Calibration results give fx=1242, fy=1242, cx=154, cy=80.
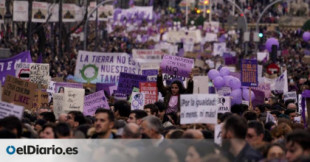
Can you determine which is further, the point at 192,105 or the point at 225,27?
the point at 225,27

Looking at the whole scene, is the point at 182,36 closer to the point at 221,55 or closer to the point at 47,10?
the point at 221,55

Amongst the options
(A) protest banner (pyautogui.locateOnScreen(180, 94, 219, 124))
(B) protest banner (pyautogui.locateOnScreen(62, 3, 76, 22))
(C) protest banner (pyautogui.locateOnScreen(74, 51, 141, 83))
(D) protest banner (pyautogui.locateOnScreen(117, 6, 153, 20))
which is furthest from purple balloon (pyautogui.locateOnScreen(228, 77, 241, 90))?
(D) protest banner (pyautogui.locateOnScreen(117, 6, 153, 20))

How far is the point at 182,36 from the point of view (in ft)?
242

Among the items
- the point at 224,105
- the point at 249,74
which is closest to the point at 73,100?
the point at 224,105

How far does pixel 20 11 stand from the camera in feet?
152

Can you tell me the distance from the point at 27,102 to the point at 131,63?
421 inches

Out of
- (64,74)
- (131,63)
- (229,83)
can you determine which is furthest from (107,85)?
(64,74)

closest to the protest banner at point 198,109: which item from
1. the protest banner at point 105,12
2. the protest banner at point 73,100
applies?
the protest banner at point 73,100

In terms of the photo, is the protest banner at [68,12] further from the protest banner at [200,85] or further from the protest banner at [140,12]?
the protest banner at [140,12]

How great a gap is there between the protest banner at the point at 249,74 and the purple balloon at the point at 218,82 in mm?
Result: 1490

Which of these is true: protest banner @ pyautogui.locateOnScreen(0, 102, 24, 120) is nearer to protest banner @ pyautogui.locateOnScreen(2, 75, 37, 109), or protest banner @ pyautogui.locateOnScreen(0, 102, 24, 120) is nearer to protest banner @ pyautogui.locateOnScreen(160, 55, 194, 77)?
protest banner @ pyautogui.locateOnScreen(2, 75, 37, 109)

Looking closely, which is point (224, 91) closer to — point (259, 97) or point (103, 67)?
point (259, 97)

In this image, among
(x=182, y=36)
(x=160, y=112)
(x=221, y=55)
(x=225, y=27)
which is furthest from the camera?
(x=225, y=27)

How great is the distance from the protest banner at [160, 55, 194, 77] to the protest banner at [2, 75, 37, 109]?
4.96 metres
